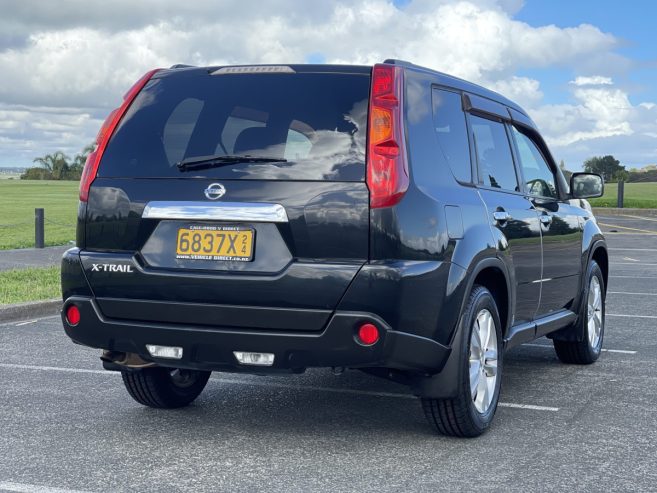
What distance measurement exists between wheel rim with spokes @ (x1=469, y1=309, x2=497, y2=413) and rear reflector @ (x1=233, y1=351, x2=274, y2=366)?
110 centimetres

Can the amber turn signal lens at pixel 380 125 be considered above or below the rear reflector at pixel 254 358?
above

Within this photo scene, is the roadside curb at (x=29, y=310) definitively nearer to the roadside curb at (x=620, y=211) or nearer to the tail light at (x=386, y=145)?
the tail light at (x=386, y=145)

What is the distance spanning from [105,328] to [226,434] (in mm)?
886

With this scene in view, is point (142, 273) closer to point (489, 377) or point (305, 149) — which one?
point (305, 149)

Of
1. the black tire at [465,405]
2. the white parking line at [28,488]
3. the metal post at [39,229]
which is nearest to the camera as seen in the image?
the white parking line at [28,488]

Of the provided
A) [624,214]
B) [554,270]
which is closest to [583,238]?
[554,270]

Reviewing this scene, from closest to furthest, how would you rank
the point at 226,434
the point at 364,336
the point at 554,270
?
the point at 364,336 → the point at 226,434 → the point at 554,270

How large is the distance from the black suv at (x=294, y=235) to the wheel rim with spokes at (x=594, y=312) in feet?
7.74

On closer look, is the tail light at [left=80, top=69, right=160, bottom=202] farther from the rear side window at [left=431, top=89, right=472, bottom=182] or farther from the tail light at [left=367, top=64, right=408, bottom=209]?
the rear side window at [left=431, top=89, right=472, bottom=182]

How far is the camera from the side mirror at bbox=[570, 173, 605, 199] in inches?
282

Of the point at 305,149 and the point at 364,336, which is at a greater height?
the point at 305,149

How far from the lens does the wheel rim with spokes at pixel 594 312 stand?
762 centimetres

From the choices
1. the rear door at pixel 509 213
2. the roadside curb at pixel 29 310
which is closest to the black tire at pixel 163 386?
the rear door at pixel 509 213

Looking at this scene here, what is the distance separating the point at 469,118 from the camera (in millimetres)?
5699
